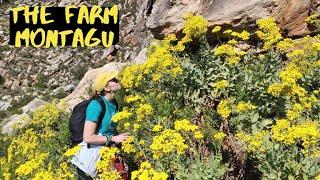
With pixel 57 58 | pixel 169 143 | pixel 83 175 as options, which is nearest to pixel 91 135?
pixel 83 175

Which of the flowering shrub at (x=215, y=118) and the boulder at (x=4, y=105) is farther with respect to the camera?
the boulder at (x=4, y=105)

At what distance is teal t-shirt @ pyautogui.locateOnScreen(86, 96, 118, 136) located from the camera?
471 cm

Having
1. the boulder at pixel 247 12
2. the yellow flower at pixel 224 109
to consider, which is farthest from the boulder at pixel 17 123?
the yellow flower at pixel 224 109

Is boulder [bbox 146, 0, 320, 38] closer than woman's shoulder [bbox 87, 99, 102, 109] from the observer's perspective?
No

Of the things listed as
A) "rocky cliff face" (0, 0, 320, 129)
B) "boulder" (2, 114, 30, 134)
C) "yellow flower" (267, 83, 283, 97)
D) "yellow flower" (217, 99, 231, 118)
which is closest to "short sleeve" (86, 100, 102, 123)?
"yellow flower" (217, 99, 231, 118)

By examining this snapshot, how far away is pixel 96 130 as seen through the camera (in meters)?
4.82

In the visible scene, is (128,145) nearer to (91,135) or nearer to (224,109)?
(91,135)

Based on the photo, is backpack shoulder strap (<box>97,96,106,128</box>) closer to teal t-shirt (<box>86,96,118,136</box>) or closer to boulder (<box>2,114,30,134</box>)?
teal t-shirt (<box>86,96,118,136</box>)

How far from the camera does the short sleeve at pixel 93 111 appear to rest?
4707mm

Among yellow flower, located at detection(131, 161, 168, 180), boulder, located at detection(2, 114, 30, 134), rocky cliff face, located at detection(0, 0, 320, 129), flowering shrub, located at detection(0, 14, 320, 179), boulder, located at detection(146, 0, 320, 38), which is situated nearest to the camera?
yellow flower, located at detection(131, 161, 168, 180)

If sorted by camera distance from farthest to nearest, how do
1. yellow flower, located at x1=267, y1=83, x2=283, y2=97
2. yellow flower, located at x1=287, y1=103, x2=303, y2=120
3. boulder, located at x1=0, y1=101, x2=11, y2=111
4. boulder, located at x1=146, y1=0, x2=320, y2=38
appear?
1. boulder, located at x1=0, y1=101, x2=11, y2=111
2. boulder, located at x1=146, y1=0, x2=320, y2=38
3. yellow flower, located at x1=267, y1=83, x2=283, y2=97
4. yellow flower, located at x1=287, y1=103, x2=303, y2=120

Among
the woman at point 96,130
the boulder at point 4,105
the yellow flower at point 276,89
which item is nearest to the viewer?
the woman at point 96,130

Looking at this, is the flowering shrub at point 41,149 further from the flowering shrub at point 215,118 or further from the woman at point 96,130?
the woman at point 96,130

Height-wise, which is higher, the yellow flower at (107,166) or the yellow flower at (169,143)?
the yellow flower at (169,143)
